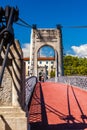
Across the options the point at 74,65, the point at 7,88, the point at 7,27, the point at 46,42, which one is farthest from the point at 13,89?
the point at 74,65

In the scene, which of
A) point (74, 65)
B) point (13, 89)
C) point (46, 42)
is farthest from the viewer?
point (74, 65)

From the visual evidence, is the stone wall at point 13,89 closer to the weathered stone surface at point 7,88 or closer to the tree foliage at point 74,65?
the weathered stone surface at point 7,88

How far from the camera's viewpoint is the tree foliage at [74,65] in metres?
64.6

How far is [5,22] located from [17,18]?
20 centimetres

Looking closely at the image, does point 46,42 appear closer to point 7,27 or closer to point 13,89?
point 13,89

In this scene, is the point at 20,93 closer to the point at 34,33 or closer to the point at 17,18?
the point at 17,18

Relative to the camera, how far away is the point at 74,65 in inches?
2702

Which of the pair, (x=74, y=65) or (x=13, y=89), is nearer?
(x=13, y=89)

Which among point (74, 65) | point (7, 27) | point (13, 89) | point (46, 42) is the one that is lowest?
point (13, 89)

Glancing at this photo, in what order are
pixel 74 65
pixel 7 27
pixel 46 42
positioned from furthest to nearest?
1. pixel 74 65
2. pixel 46 42
3. pixel 7 27

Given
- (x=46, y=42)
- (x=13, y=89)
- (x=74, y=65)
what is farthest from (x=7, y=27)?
(x=74, y=65)

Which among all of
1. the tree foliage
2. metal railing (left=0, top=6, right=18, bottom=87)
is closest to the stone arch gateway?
the tree foliage

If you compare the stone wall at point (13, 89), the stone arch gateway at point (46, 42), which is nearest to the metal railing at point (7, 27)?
the stone wall at point (13, 89)

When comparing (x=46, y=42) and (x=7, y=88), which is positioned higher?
(x=46, y=42)
